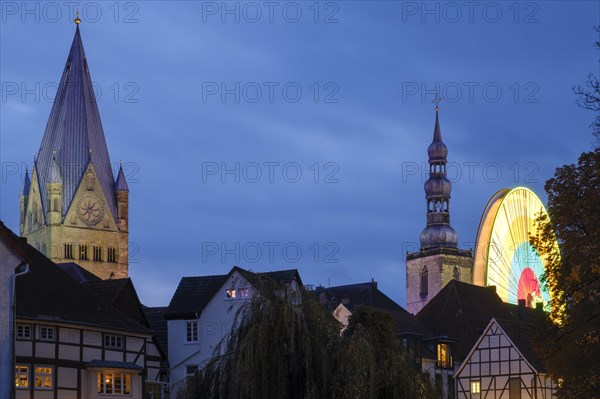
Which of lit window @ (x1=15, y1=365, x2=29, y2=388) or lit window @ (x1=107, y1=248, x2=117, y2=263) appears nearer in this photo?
lit window @ (x1=15, y1=365, x2=29, y2=388)

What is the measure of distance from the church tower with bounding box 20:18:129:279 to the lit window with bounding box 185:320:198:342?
88.7 m

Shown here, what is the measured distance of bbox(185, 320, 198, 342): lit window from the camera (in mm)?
66750

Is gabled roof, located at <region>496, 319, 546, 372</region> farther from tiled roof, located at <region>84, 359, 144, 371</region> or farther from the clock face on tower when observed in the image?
the clock face on tower

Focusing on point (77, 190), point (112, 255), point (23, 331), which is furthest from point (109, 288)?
point (77, 190)

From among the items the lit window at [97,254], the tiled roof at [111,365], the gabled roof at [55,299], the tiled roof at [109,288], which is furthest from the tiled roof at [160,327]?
the lit window at [97,254]

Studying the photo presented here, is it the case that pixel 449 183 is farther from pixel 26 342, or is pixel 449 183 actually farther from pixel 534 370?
pixel 26 342

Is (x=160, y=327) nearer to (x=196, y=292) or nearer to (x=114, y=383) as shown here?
(x=196, y=292)

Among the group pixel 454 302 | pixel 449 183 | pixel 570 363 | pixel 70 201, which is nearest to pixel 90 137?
pixel 70 201

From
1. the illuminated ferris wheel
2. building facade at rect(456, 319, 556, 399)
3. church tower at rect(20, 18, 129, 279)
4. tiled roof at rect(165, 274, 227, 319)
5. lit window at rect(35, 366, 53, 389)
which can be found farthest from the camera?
church tower at rect(20, 18, 129, 279)

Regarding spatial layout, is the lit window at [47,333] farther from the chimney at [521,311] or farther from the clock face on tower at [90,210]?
the clock face on tower at [90,210]

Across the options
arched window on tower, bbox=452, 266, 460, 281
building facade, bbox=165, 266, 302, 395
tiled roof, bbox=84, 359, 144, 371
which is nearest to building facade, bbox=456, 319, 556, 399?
building facade, bbox=165, 266, 302, 395

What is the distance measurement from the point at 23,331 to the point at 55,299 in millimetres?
2496

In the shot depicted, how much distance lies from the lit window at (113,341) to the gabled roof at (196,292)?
334 inches

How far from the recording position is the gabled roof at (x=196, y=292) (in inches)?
2594
